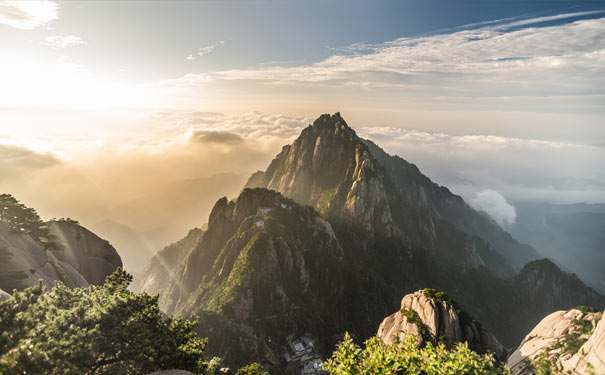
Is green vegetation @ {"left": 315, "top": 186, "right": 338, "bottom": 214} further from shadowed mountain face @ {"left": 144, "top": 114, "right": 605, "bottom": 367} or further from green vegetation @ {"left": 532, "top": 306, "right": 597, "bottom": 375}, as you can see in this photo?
green vegetation @ {"left": 532, "top": 306, "right": 597, "bottom": 375}

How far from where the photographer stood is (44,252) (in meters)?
49.4

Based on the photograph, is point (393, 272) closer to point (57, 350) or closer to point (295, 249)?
point (295, 249)

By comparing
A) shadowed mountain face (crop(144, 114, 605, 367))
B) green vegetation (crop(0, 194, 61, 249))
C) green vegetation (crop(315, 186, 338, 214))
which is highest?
green vegetation (crop(0, 194, 61, 249))

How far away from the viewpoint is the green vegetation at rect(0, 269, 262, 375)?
780 inches

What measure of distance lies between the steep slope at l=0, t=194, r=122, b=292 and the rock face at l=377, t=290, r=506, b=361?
65443 mm

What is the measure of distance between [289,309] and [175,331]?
88843 millimetres

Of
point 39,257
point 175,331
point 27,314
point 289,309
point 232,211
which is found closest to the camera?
point 27,314

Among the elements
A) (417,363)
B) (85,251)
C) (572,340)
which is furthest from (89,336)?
(572,340)

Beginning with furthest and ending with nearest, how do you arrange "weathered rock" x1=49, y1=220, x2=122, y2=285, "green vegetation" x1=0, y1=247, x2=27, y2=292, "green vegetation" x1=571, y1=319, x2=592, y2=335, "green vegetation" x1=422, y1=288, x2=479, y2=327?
1. "weathered rock" x1=49, y1=220, x2=122, y2=285
2. "green vegetation" x1=422, y1=288, x2=479, y2=327
3. "green vegetation" x1=571, y1=319, x2=592, y2=335
4. "green vegetation" x1=0, y1=247, x2=27, y2=292

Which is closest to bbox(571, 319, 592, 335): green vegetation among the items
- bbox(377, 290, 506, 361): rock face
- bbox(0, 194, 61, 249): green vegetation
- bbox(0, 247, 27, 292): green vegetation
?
bbox(377, 290, 506, 361): rock face

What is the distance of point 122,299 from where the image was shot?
2769 cm

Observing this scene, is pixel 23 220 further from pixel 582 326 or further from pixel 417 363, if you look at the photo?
pixel 582 326

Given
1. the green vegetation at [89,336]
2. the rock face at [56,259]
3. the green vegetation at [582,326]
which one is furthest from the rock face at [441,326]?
the rock face at [56,259]

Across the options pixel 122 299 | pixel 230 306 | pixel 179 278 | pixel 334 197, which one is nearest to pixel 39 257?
pixel 122 299
